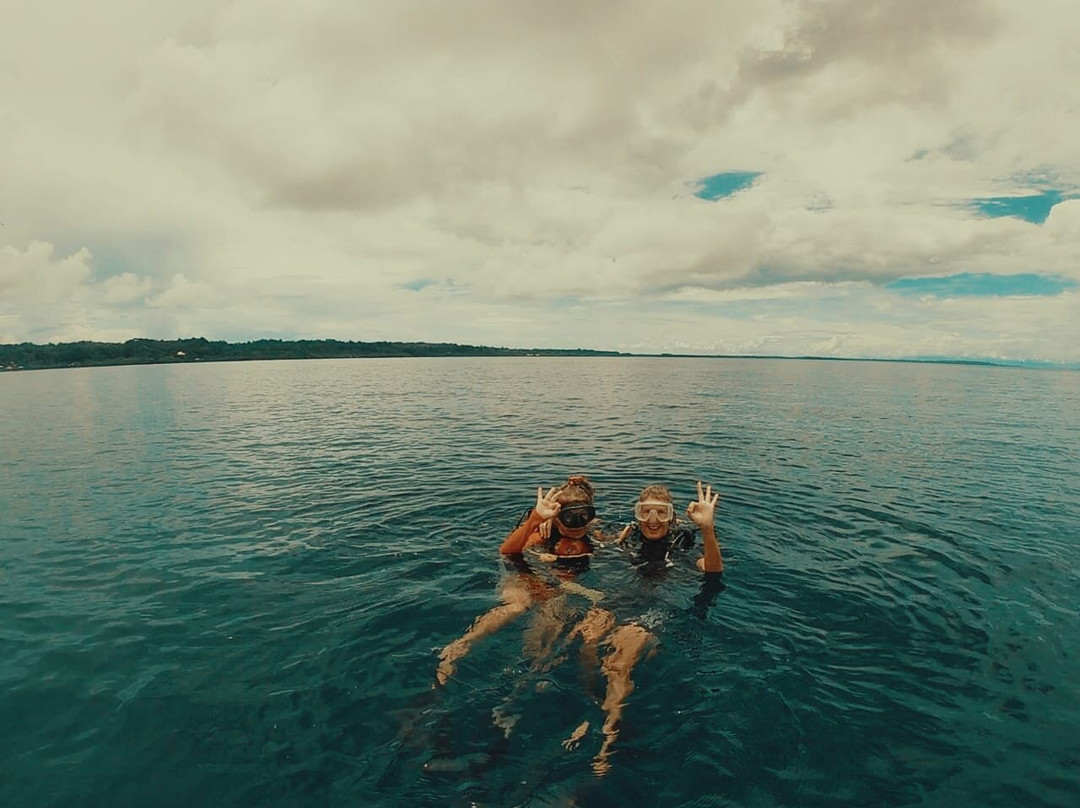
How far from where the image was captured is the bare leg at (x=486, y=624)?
10.5 meters

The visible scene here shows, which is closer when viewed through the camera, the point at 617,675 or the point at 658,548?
the point at 617,675

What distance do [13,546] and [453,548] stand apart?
51.8 ft

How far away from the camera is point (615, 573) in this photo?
14.3 meters

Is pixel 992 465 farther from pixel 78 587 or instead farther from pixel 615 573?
pixel 78 587

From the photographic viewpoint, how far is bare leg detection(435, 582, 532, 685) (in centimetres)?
1050

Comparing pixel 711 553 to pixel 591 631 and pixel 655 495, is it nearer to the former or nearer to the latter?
pixel 655 495

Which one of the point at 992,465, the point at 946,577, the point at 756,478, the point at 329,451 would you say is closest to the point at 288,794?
the point at 946,577

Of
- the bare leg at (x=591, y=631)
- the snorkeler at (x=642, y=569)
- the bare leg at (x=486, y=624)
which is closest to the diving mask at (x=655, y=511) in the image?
the snorkeler at (x=642, y=569)

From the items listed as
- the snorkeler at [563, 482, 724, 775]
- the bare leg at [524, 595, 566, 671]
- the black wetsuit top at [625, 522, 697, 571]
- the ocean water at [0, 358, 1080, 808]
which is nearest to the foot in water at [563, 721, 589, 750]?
the snorkeler at [563, 482, 724, 775]

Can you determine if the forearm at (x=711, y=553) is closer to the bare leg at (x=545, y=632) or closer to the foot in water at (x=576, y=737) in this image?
the bare leg at (x=545, y=632)

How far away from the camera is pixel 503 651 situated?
1093cm

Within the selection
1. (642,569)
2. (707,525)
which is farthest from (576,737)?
(642,569)

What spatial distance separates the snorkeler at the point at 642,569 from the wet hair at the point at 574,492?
1.47 meters

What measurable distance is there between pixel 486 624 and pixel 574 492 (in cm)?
404
